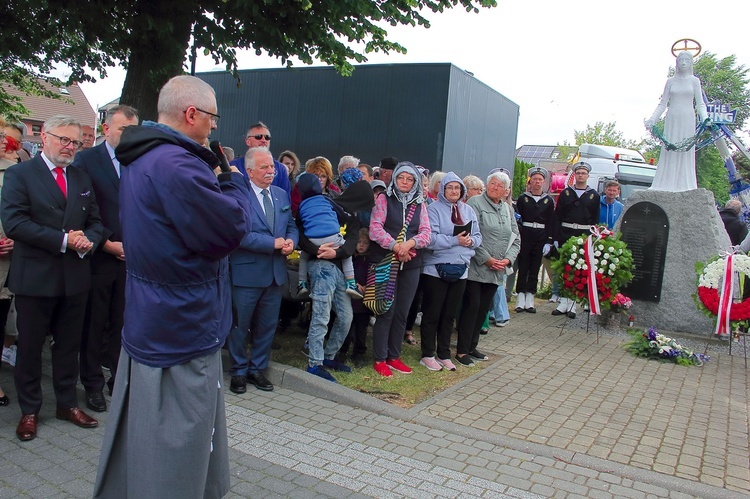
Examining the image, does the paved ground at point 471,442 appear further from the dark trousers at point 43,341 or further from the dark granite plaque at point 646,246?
the dark granite plaque at point 646,246

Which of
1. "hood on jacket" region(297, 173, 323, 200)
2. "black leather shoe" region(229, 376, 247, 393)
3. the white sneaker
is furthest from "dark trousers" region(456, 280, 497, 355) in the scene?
the white sneaker

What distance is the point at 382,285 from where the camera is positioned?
573cm

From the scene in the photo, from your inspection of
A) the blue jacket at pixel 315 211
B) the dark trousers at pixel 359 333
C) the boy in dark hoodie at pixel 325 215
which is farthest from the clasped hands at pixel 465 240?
the blue jacket at pixel 315 211

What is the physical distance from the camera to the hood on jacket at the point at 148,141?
8.05ft

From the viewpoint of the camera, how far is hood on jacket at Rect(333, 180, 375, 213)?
5684mm

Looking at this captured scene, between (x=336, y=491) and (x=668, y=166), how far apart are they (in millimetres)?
7770

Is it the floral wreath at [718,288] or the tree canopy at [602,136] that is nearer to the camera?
the floral wreath at [718,288]

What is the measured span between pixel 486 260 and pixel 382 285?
54.4 inches

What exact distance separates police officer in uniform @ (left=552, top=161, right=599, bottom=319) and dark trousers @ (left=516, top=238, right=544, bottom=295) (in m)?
0.37

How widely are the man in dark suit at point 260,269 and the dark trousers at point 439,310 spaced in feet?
5.08

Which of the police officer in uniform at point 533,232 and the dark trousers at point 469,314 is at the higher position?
the police officer in uniform at point 533,232

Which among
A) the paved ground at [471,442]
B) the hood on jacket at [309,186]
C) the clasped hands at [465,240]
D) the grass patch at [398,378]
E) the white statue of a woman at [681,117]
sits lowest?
the paved ground at [471,442]

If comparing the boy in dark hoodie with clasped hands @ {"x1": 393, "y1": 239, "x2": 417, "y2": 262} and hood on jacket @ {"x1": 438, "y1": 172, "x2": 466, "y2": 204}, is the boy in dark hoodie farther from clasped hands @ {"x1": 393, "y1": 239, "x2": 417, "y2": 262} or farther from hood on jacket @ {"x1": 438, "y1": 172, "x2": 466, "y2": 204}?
hood on jacket @ {"x1": 438, "y1": 172, "x2": 466, "y2": 204}

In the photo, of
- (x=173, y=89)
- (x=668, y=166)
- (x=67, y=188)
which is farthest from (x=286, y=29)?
(x=173, y=89)
